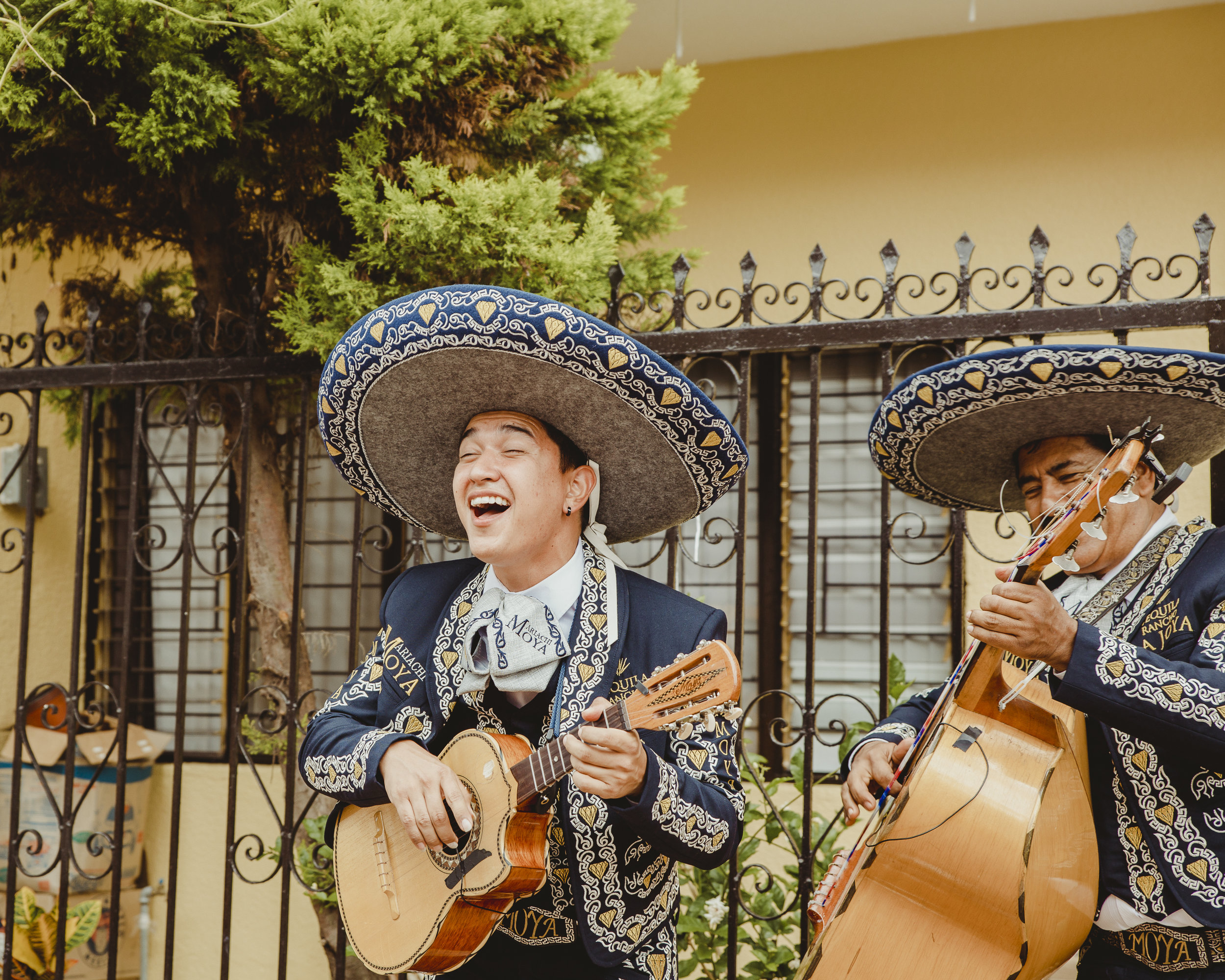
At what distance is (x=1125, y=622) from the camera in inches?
79.3

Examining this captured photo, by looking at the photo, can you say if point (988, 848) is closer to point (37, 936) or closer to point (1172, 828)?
point (1172, 828)

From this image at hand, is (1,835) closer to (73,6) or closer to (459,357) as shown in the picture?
(73,6)

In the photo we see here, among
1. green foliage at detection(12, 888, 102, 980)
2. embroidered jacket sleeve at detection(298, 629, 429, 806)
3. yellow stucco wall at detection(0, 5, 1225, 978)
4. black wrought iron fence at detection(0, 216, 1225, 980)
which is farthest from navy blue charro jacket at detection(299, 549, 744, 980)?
yellow stucco wall at detection(0, 5, 1225, 978)

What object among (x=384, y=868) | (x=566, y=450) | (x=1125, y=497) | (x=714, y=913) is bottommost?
(x=714, y=913)

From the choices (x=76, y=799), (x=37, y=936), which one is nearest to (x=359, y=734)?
(x=37, y=936)

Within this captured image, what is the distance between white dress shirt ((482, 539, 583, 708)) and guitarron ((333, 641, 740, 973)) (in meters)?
0.12

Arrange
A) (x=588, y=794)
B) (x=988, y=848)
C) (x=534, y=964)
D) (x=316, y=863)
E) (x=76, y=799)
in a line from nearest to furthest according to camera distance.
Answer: (x=988, y=848)
(x=588, y=794)
(x=534, y=964)
(x=316, y=863)
(x=76, y=799)

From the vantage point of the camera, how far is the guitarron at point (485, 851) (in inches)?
71.8

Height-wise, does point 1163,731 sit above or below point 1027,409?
below

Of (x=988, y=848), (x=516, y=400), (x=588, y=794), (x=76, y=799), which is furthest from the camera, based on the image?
(x=76, y=799)

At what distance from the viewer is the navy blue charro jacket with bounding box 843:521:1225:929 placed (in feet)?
5.71

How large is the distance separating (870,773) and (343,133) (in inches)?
106

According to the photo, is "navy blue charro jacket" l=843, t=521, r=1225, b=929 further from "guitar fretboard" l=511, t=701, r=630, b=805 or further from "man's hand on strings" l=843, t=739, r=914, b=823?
"guitar fretboard" l=511, t=701, r=630, b=805

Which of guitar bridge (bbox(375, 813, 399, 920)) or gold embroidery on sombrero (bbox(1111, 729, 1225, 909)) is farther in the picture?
guitar bridge (bbox(375, 813, 399, 920))
